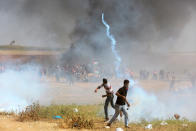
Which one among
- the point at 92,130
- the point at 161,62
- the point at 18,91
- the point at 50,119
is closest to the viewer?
the point at 92,130

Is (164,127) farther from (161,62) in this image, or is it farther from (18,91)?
(161,62)

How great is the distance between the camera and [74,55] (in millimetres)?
35000

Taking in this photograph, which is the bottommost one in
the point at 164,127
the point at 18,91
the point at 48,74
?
the point at 164,127

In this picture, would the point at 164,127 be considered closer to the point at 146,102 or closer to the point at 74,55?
the point at 146,102

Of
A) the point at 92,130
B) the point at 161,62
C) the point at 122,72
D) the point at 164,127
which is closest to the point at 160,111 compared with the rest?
the point at 164,127

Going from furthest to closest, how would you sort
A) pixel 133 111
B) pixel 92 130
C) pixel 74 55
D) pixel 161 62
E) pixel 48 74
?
pixel 161 62 < pixel 74 55 < pixel 48 74 < pixel 133 111 < pixel 92 130

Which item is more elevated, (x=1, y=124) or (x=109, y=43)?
(x=109, y=43)

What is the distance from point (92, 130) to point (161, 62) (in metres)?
39.8

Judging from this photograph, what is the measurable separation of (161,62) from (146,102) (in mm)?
33406

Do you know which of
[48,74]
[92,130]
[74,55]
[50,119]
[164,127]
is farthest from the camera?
[74,55]

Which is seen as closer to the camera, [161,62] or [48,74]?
[48,74]

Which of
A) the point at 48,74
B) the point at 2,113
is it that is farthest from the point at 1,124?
the point at 48,74

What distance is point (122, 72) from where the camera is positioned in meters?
27.8

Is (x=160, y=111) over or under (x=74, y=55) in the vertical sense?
under
